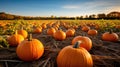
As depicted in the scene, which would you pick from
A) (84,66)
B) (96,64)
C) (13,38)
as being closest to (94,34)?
(13,38)

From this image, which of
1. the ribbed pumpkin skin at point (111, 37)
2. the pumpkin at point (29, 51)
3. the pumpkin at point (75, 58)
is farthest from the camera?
the ribbed pumpkin skin at point (111, 37)

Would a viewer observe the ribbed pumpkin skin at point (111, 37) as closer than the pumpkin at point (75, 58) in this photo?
No

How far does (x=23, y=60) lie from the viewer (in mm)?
3902

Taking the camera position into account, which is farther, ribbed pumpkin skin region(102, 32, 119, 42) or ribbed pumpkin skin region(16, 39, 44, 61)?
ribbed pumpkin skin region(102, 32, 119, 42)

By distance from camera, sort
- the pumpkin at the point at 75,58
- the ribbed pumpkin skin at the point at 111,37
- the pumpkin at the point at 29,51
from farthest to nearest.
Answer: the ribbed pumpkin skin at the point at 111,37 → the pumpkin at the point at 29,51 → the pumpkin at the point at 75,58

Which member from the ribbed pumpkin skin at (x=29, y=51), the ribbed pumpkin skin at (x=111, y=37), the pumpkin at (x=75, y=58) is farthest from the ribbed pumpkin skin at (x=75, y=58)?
the ribbed pumpkin skin at (x=111, y=37)

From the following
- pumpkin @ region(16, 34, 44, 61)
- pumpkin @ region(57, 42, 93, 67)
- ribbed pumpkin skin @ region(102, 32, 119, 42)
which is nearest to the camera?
pumpkin @ region(57, 42, 93, 67)

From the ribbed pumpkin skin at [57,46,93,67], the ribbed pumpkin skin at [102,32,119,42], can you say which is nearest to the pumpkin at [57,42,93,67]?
the ribbed pumpkin skin at [57,46,93,67]

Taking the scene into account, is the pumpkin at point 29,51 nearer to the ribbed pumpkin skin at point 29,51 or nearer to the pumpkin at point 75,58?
the ribbed pumpkin skin at point 29,51

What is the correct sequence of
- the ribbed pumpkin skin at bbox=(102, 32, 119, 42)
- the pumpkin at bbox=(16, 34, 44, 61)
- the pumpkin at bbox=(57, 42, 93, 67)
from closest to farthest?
the pumpkin at bbox=(57, 42, 93, 67), the pumpkin at bbox=(16, 34, 44, 61), the ribbed pumpkin skin at bbox=(102, 32, 119, 42)

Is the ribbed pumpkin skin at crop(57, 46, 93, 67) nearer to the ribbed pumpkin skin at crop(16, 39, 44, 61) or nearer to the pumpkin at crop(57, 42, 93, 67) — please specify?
the pumpkin at crop(57, 42, 93, 67)

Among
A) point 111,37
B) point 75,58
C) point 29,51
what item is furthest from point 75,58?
point 111,37

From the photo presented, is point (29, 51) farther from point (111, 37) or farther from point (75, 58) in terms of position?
point (111, 37)

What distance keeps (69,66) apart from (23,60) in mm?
1223
